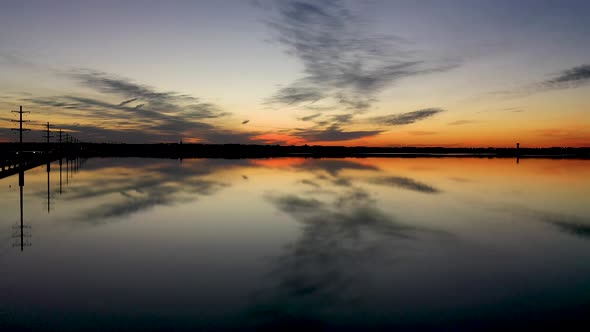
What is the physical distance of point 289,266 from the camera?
44.8ft

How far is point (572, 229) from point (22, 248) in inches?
954

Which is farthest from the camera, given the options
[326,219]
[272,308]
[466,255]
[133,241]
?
[326,219]

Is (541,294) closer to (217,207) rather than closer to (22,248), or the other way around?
(22,248)

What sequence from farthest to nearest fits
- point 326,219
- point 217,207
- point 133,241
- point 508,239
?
point 217,207 < point 326,219 < point 508,239 < point 133,241

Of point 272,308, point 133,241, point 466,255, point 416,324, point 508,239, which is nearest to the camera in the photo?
point 416,324

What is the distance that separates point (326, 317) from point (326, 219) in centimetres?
1286

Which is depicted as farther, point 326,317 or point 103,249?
point 103,249

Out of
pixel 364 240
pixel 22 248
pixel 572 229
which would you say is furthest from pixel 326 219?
pixel 22 248

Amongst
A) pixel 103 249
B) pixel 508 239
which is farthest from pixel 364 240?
pixel 103 249

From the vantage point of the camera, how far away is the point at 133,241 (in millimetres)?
16938

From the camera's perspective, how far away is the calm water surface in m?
9.65

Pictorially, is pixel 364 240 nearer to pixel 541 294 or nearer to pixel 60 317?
pixel 541 294

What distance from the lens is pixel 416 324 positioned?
9273mm

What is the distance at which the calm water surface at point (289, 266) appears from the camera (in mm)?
9648
